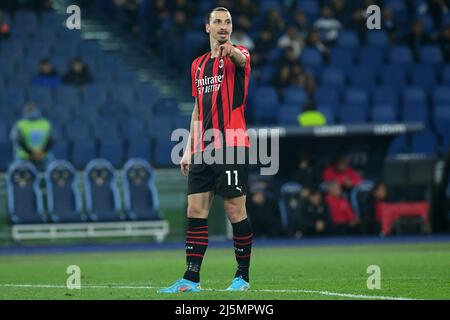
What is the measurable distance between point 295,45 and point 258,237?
5536mm

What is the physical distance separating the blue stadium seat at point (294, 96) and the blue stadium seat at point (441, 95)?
292 cm

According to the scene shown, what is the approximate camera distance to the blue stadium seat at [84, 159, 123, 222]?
1977cm

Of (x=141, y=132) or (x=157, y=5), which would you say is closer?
(x=141, y=132)

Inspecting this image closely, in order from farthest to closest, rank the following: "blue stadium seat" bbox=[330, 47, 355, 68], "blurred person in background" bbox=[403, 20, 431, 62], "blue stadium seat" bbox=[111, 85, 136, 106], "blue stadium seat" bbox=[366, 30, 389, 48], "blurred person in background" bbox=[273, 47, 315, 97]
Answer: "blue stadium seat" bbox=[366, 30, 389, 48]
"blurred person in background" bbox=[403, 20, 431, 62]
"blue stadium seat" bbox=[330, 47, 355, 68]
"blurred person in background" bbox=[273, 47, 315, 97]
"blue stadium seat" bbox=[111, 85, 136, 106]

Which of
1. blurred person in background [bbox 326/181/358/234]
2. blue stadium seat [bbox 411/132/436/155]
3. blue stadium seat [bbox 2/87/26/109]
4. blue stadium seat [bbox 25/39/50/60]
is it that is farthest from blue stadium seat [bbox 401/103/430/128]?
blue stadium seat [bbox 2/87/26/109]

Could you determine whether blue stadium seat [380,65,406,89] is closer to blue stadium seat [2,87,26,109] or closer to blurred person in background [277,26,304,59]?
blurred person in background [277,26,304,59]

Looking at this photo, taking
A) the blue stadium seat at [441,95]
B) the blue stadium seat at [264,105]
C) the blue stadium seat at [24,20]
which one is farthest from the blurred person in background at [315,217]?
the blue stadium seat at [24,20]

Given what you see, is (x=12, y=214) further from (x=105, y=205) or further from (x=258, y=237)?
(x=258, y=237)

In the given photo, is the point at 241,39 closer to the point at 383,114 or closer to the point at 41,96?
the point at 383,114

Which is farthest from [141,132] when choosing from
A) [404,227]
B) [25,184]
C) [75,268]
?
[75,268]

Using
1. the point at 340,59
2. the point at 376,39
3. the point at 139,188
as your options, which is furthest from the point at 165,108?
the point at 376,39

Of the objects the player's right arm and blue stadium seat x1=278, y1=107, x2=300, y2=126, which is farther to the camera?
blue stadium seat x1=278, y1=107, x2=300, y2=126

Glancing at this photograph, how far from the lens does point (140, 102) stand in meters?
22.4

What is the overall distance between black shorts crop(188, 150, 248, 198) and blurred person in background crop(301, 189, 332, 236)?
34.1ft
